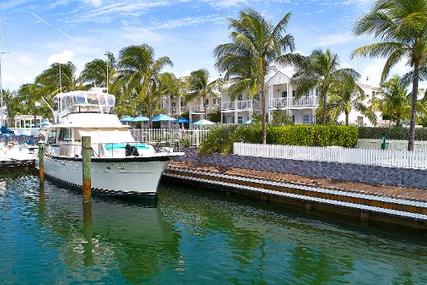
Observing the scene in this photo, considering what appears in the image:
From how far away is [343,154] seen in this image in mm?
17906

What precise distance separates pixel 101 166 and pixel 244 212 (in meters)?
6.77

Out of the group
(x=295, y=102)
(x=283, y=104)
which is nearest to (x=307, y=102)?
(x=295, y=102)

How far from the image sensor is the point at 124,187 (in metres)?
19.1

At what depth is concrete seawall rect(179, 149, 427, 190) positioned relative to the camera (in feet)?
51.4

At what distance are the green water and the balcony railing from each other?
901 inches

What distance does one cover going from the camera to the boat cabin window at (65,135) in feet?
75.9

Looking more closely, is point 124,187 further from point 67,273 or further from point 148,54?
point 148,54

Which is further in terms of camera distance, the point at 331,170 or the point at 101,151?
the point at 101,151

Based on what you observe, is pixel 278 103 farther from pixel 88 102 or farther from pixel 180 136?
pixel 88 102

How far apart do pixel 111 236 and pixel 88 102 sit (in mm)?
12305

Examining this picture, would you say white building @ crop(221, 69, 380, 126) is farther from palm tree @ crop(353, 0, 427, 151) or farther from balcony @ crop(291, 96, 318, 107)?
palm tree @ crop(353, 0, 427, 151)

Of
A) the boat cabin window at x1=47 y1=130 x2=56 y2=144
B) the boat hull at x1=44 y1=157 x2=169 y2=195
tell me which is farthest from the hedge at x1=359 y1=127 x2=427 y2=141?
the boat cabin window at x1=47 y1=130 x2=56 y2=144

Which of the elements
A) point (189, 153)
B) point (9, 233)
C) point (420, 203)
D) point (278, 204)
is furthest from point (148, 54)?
point (420, 203)

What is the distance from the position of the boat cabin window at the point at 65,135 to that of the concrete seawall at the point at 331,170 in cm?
706
